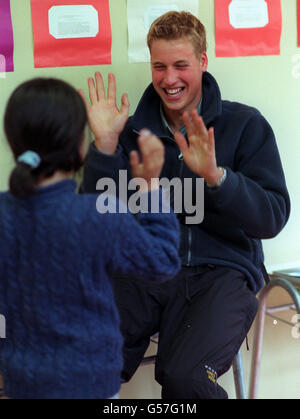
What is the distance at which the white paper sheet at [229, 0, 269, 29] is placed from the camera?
1.70 meters

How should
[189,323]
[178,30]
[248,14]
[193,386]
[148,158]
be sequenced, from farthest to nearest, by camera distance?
[248,14] → [178,30] → [189,323] → [193,386] → [148,158]

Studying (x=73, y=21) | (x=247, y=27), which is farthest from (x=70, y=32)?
(x=247, y=27)

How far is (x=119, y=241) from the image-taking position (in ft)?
3.05

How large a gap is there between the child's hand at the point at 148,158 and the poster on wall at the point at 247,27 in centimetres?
83

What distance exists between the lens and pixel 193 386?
120 centimetres

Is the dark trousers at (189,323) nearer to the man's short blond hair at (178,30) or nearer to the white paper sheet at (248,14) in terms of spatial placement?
the man's short blond hair at (178,30)

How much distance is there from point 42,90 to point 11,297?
357 mm

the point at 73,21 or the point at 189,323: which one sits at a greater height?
the point at 73,21

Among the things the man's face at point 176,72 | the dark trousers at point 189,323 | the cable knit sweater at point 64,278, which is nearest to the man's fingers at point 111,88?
the man's face at point 176,72

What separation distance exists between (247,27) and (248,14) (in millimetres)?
39

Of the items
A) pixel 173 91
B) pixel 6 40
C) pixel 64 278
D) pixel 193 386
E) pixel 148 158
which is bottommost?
pixel 193 386

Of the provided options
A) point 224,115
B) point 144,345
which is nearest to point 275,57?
point 224,115

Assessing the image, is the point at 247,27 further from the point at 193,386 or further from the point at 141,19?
the point at 193,386

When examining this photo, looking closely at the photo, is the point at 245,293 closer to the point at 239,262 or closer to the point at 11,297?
the point at 239,262
